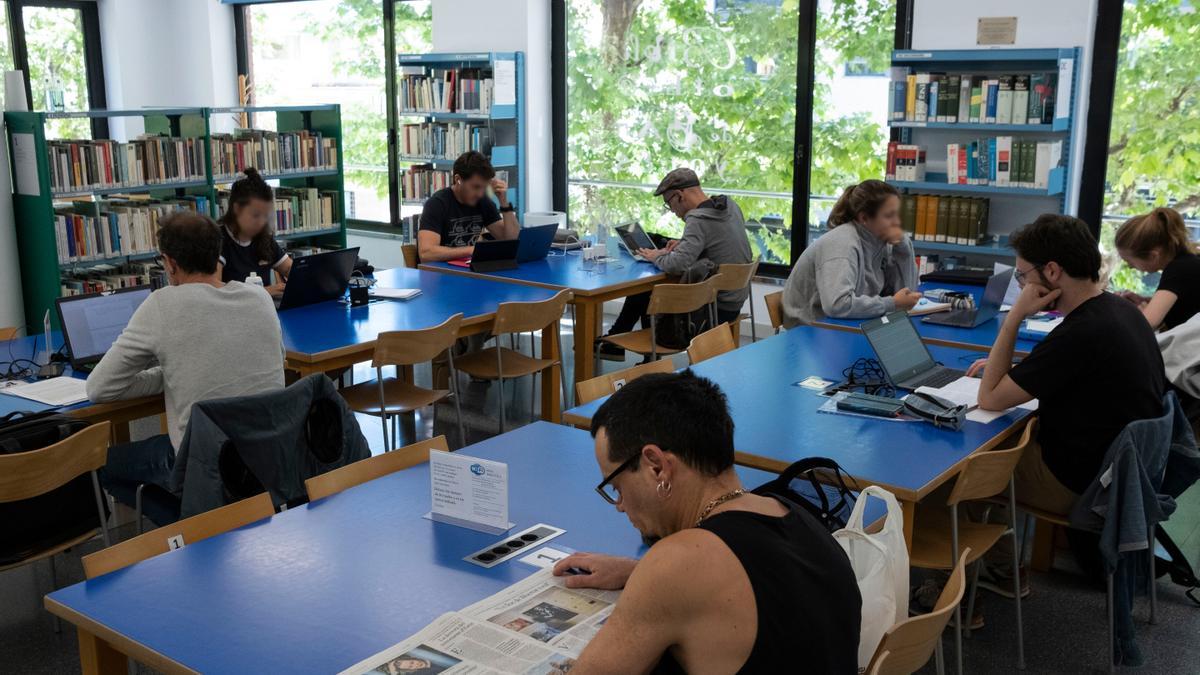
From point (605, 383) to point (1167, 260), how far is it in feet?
8.50

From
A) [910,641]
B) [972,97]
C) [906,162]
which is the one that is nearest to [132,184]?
[906,162]

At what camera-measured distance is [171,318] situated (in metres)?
3.29

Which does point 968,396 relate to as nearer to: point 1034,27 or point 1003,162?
point 1003,162

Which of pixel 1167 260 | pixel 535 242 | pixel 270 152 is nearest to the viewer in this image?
pixel 1167 260

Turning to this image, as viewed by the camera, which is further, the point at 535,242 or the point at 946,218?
the point at 946,218

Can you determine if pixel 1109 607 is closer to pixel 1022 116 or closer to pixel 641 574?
pixel 641 574

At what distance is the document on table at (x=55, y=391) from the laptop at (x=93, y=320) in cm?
15

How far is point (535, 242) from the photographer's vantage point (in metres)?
6.12

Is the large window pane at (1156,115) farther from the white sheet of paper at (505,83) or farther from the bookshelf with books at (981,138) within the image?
the white sheet of paper at (505,83)

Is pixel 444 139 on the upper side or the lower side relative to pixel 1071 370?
upper

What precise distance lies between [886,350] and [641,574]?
2.24 metres

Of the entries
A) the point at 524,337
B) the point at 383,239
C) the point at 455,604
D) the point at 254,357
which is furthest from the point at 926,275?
the point at 383,239

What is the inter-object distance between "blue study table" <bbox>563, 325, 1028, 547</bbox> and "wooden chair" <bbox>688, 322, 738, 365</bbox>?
0.09 meters

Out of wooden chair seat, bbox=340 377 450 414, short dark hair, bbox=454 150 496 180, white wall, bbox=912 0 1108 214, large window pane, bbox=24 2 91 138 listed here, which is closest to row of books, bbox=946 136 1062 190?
white wall, bbox=912 0 1108 214
